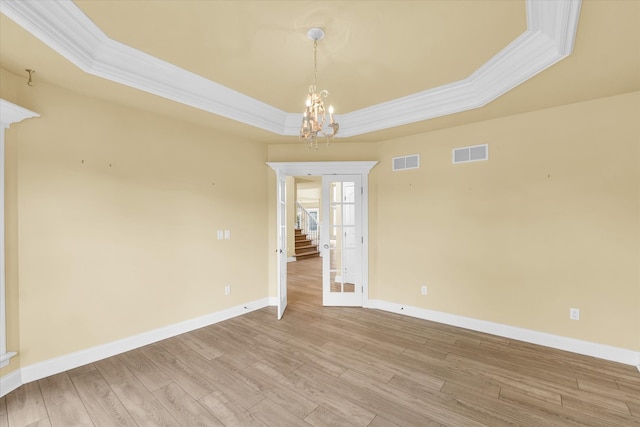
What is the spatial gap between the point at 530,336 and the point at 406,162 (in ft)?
8.97

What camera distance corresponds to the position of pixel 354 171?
4.46 metres

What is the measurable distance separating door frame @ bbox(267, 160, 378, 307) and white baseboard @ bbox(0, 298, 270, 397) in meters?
1.26

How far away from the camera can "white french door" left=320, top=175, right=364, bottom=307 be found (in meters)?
4.55

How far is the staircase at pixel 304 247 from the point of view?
9.61 m

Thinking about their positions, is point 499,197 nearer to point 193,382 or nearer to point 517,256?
point 517,256

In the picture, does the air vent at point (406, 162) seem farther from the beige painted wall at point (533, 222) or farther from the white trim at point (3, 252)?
the white trim at point (3, 252)

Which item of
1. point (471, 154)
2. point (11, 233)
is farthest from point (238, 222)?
point (471, 154)

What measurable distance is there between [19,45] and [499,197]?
191 inches

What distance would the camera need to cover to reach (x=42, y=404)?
2197 millimetres

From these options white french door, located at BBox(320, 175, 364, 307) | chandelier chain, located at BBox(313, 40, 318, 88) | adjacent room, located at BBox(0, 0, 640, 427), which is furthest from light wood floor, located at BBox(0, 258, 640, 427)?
chandelier chain, located at BBox(313, 40, 318, 88)

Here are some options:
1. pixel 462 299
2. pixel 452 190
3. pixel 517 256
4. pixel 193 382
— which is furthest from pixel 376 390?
pixel 452 190

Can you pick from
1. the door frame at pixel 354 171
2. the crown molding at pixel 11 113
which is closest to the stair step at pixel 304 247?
the door frame at pixel 354 171

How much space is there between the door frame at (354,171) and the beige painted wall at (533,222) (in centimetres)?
48

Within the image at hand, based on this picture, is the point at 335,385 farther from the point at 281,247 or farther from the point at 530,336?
the point at 530,336
